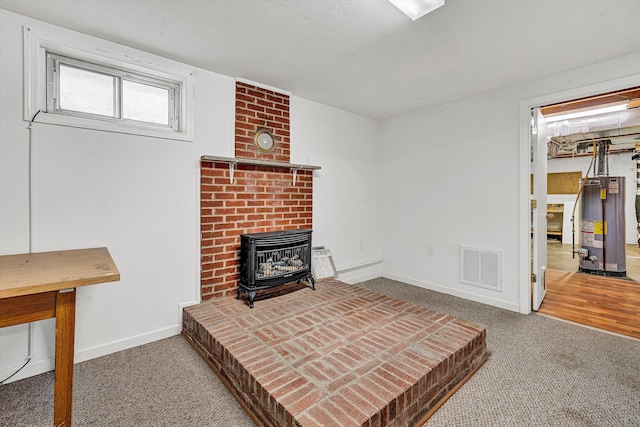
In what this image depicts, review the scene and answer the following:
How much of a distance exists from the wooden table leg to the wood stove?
4.32 ft

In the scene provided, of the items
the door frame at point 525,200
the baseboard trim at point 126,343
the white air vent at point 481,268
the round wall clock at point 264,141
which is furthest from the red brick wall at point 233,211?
the door frame at point 525,200

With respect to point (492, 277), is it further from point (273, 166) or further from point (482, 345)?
point (273, 166)

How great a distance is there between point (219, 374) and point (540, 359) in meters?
2.38

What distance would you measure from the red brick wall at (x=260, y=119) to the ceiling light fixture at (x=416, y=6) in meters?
1.73

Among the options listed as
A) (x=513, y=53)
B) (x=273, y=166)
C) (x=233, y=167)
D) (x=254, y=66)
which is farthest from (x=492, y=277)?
(x=254, y=66)

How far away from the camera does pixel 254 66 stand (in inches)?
103

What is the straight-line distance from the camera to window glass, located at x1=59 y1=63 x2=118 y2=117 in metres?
2.13

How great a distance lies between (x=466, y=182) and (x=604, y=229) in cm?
331

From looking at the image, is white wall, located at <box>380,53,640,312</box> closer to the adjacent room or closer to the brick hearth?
the adjacent room

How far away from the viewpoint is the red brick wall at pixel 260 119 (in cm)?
293

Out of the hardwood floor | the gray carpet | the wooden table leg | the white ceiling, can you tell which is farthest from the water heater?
the wooden table leg

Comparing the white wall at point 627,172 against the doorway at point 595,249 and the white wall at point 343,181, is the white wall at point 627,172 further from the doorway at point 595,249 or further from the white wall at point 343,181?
the white wall at point 343,181

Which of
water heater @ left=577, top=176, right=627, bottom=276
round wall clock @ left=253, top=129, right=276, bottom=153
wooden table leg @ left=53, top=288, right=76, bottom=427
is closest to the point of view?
wooden table leg @ left=53, top=288, right=76, bottom=427

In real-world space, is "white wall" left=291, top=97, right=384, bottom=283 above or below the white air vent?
above
